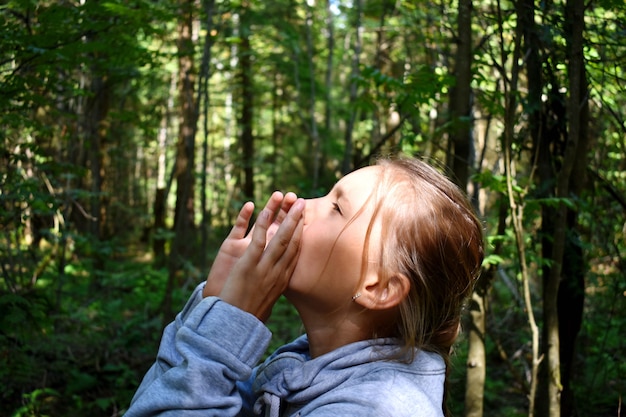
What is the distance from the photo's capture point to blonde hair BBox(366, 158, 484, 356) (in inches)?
54.8

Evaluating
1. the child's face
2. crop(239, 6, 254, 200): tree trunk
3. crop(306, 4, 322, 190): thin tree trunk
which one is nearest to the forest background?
the child's face

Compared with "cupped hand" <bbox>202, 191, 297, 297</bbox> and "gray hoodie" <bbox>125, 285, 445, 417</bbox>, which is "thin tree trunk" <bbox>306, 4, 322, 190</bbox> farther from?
"gray hoodie" <bbox>125, 285, 445, 417</bbox>

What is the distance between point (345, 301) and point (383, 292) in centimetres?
10

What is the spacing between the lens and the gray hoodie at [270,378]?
4.03 feet

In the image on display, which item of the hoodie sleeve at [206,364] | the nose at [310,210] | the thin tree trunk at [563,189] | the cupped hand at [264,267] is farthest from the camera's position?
the thin tree trunk at [563,189]

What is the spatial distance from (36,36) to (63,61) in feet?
0.81

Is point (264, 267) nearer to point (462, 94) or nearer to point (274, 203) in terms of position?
point (274, 203)

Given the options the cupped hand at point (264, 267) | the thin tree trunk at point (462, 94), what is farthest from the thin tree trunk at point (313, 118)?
the cupped hand at point (264, 267)

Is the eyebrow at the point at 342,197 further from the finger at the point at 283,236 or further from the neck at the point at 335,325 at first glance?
the neck at the point at 335,325

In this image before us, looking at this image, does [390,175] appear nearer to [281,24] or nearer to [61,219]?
[61,219]

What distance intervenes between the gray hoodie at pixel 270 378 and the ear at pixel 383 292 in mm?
93

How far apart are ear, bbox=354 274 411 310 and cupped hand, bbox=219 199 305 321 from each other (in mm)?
190

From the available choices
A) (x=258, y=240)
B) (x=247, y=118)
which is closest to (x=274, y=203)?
(x=258, y=240)

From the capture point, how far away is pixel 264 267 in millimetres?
1364
